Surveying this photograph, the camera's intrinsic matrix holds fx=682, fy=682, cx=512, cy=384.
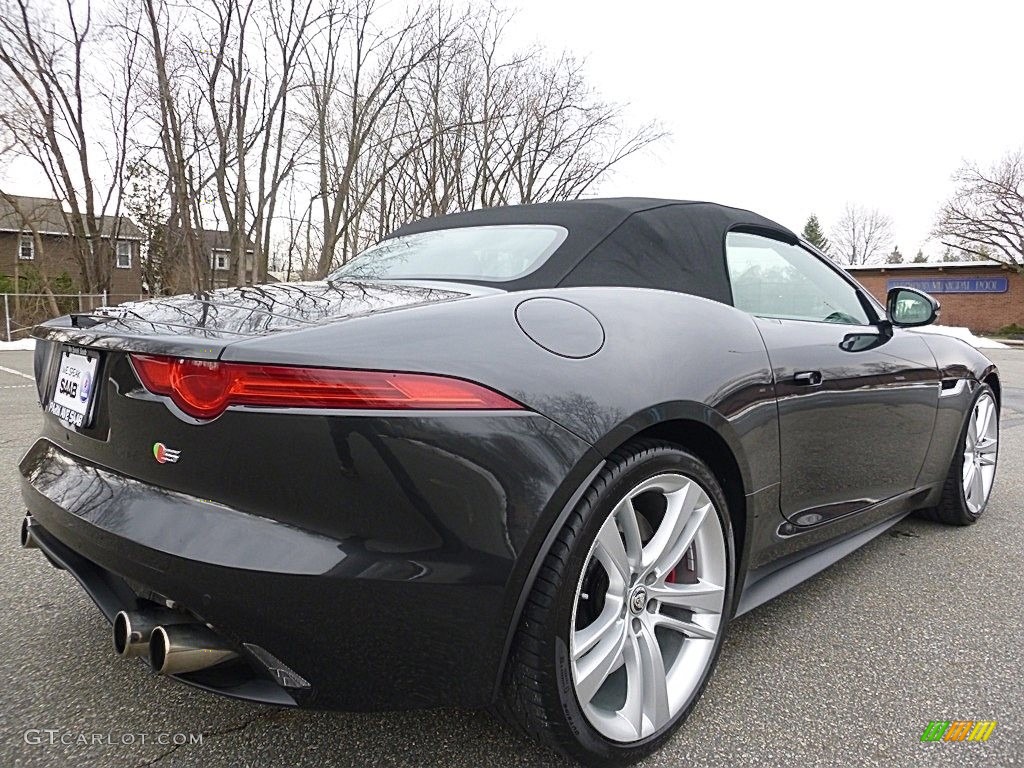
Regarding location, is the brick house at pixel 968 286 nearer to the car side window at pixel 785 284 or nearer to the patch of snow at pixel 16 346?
the patch of snow at pixel 16 346

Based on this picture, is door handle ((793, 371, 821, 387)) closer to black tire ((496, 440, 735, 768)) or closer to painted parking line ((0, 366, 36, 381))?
black tire ((496, 440, 735, 768))

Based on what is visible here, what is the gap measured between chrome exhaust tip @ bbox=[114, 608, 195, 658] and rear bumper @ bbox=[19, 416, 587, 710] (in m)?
0.04

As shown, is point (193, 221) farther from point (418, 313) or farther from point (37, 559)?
point (418, 313)

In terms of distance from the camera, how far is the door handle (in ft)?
6.66

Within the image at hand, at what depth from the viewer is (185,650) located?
1246 mm

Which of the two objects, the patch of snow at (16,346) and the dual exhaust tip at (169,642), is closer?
the dual exhaust tip at (169,642)

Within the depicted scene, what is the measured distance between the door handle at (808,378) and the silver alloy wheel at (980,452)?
1684 millimetres

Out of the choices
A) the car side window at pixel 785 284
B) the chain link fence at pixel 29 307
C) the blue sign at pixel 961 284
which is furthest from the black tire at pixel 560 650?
the blue sign at pixel 961 284

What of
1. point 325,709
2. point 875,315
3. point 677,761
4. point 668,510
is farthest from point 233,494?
point 875,315

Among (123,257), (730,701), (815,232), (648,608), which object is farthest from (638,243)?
(815,232)

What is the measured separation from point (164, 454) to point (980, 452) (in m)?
3.74

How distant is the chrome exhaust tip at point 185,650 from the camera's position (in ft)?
4.06

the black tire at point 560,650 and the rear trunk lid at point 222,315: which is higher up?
the rear trunk lid at point 222,315

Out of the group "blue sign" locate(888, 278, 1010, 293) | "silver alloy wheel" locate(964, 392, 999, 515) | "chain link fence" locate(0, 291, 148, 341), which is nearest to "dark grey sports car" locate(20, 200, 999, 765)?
"silver alloy wheel" locate(964, 392, 999, 515)
